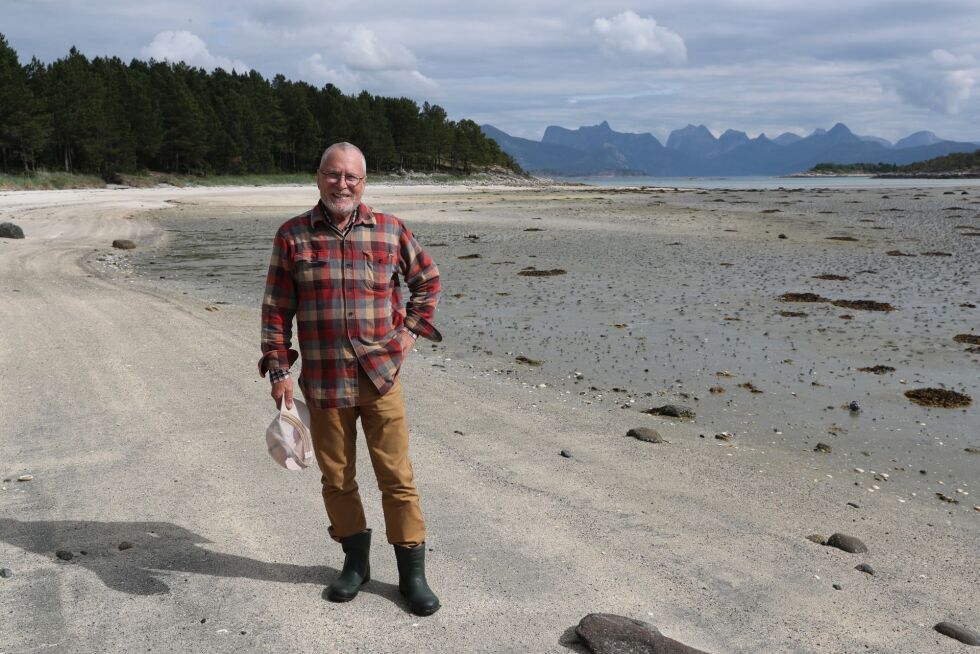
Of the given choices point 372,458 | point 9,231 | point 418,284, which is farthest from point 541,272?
point 9,231

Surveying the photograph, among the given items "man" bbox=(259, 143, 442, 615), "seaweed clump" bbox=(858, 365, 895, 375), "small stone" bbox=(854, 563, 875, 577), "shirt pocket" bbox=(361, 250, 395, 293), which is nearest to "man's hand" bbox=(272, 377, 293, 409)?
"man" bbox=(259, 143, 442, 615)

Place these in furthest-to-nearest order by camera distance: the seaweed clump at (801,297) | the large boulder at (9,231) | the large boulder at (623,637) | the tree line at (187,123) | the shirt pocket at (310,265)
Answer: the tree line at (187,123) < the large boulder at (9,231) < the seaweed clump at (801,297) < the shirt pocket at (310,265) < the large boulder at (623,637)

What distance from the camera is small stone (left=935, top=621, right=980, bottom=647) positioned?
3.96 m

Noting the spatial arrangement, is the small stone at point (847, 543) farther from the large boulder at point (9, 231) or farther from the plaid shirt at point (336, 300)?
the large boulder at point (9, 231)

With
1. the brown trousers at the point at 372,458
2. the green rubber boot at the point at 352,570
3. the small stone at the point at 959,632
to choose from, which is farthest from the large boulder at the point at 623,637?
the small stone at the point at 959,632

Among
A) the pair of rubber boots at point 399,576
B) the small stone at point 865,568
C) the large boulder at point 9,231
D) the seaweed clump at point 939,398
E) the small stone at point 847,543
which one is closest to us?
the pair of rubber boots at point 399,576

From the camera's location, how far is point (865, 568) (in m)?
4.69

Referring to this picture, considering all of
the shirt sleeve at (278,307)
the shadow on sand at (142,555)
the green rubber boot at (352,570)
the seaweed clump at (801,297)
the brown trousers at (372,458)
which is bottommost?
the shadow on sand at (142,555)

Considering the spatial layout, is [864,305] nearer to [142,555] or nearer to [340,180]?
[340,180]

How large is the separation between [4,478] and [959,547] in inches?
252

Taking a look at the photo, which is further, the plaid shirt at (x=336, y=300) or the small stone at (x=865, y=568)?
the small stone at (x=865, y=568)

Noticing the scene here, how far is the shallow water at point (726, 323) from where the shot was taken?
7.79 metres

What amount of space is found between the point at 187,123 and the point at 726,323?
76354 millimetres

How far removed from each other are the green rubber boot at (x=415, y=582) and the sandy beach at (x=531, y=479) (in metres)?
0.07
